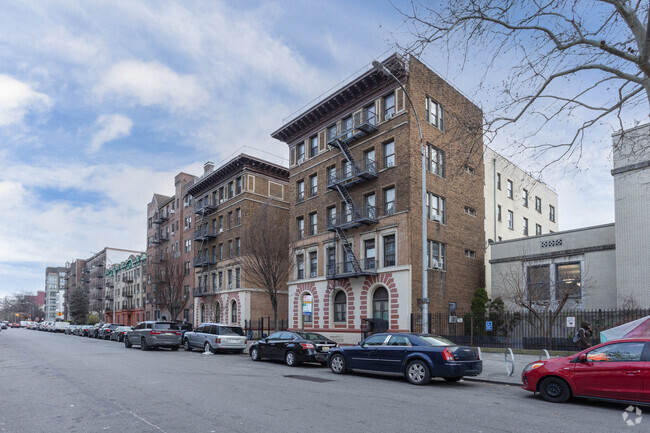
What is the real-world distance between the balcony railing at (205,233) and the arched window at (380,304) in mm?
23341

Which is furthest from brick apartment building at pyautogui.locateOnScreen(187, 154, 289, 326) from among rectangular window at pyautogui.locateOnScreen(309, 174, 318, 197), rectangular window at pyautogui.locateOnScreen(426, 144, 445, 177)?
rectangular window at pyautogui.locateOnScreen(426, 144, 445, 177)

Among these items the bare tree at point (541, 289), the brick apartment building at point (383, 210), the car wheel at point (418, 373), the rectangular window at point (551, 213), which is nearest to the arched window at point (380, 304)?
the brick apartment building at point (383, 210)

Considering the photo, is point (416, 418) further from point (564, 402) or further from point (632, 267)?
point (632, 267)

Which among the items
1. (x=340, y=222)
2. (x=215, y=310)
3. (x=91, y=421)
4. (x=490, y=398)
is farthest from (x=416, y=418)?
(x=215, y=310)

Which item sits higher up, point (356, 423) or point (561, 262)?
point (561, 262)

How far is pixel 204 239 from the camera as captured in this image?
49688mm

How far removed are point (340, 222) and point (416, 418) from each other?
77.0ft

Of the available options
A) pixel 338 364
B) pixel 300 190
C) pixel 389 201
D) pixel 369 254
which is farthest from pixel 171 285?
pixel 338 364

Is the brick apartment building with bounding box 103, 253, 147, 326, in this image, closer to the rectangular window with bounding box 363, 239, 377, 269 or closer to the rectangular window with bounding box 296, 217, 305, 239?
the rectangular window with bounding box 296, 217, 305, 239

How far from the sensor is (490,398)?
423 inches

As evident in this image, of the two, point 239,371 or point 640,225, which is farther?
point 640,225

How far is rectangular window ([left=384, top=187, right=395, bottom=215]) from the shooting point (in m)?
28.6

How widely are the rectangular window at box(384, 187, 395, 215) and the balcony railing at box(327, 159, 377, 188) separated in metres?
1.24

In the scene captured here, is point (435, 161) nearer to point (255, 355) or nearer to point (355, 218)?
point (355, 218)
